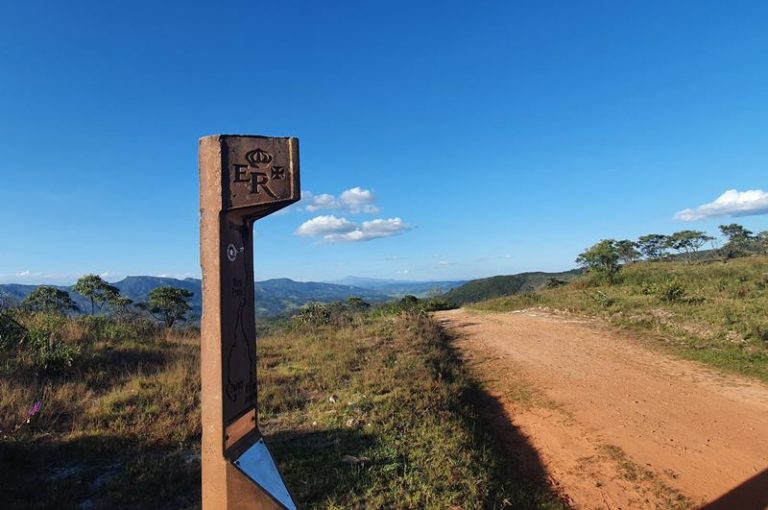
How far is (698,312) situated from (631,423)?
258 inches

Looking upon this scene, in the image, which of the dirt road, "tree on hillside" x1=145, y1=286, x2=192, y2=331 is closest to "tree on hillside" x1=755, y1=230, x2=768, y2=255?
the dirt road

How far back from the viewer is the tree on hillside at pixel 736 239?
138 ft

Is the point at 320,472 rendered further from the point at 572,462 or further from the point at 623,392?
the point at 623,392

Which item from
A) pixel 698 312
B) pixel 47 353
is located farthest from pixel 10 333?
pixel 698 312

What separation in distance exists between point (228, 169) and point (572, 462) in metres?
4.35

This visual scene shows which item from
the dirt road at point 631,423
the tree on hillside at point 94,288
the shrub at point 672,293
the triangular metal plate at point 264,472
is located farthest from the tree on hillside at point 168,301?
the triangular metal plate at point 264,472

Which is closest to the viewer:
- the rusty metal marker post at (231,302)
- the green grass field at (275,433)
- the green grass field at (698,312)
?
the rusty metal marker post at (231,302)

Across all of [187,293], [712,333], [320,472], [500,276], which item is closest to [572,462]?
[320,472]

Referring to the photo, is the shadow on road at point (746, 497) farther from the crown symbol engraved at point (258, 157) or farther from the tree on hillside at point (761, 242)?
the tree on hillside at point (761, 242)

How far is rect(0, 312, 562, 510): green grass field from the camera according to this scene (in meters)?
3.57

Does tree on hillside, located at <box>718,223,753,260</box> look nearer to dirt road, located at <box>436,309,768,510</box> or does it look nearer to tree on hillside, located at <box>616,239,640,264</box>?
tree on hillside, located at <box>616,239,640,264</box>

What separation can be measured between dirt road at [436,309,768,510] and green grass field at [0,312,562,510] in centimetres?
61

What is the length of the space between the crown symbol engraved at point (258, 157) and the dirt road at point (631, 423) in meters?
3.74

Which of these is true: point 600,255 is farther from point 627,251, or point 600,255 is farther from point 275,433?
point 275,433
